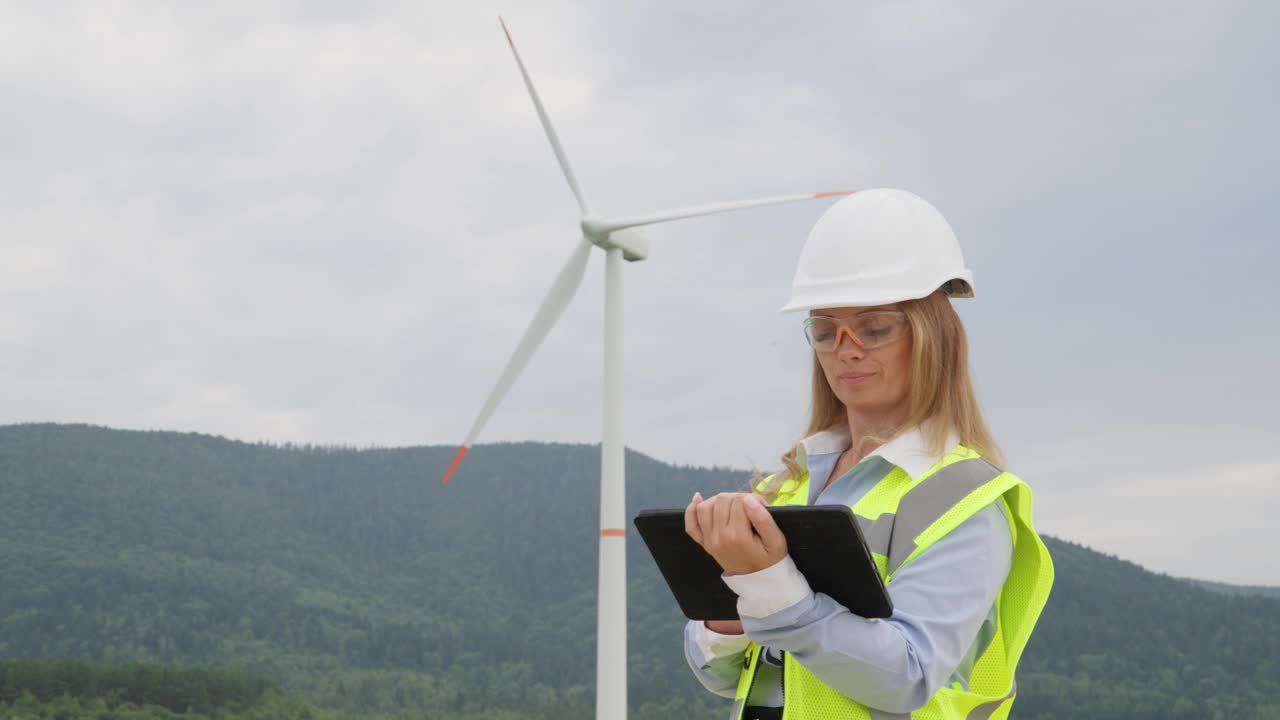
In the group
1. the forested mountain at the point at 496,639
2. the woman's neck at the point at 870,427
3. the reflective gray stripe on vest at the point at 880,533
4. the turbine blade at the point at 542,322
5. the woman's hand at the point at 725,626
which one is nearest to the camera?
the reflective gray stripe on vest at the point at 880,533

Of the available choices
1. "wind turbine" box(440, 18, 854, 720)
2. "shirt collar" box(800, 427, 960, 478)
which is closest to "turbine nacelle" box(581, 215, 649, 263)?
"wind turbine" box(440, 18, 854, 720)

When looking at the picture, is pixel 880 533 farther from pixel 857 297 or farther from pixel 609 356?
pixel 609 356

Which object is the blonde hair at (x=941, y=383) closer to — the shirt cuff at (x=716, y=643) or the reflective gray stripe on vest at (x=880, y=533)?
the reflective gray stripe on vest at (x=880, y=533)

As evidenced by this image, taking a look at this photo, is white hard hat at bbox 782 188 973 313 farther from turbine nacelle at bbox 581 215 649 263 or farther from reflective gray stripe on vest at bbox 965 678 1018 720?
turbine nacelle at bbox 581 215 649 263

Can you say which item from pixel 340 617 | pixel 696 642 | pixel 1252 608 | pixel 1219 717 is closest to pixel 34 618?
pixel 340 617

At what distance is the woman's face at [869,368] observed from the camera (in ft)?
12.4

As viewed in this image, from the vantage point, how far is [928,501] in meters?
3.44

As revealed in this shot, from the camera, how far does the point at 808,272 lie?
391 cm

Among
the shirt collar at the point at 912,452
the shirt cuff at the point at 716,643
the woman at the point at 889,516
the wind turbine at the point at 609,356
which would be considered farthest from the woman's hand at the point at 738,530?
the wind turbine at the point at 609,356

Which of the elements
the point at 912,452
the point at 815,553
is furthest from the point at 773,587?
the point at 912,452

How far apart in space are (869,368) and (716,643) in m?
1.01

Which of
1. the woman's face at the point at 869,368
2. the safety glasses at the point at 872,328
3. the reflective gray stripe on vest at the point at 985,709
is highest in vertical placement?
the safety glasses at the point at 872,328

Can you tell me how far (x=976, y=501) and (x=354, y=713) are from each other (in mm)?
156829

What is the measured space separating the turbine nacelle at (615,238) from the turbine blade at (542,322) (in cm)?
69
